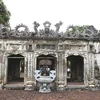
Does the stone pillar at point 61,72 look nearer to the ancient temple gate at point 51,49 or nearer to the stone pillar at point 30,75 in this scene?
the ancient temple gate at point 51,49

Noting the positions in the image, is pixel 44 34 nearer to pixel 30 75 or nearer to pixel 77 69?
pixel 30 75

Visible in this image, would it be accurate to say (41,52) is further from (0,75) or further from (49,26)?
(0,75)

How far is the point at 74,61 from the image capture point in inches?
663

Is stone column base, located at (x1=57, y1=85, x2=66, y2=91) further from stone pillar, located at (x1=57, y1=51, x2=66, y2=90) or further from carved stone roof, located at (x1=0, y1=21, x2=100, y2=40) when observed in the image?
carved stone roof, located at (x1=0, y1=21, x2=100, y2=40)

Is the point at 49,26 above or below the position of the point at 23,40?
above

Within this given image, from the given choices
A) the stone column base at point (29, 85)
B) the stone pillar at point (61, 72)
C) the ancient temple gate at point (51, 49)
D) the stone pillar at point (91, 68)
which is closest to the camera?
the stone column base at point (29, 85)

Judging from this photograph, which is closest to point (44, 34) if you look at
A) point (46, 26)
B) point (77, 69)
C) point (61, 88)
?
point (46, 26)

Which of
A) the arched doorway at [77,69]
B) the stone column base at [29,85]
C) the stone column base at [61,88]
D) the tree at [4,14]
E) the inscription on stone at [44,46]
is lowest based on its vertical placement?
the stone column base at [61,88]

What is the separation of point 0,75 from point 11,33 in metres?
3.07

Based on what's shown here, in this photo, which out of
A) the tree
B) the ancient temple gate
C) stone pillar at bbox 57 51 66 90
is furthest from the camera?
the tree

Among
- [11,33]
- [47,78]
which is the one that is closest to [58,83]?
[47,78]

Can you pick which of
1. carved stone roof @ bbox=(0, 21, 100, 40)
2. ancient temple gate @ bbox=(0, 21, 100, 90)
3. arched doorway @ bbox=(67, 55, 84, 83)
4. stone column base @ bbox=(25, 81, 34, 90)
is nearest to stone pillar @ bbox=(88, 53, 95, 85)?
ancient temple gate @ bbox=(0, 21, 100, 90)

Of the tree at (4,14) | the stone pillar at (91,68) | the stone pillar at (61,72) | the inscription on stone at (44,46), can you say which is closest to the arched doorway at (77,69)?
the stone pillar at (91,68)

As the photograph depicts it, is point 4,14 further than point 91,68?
Yes
